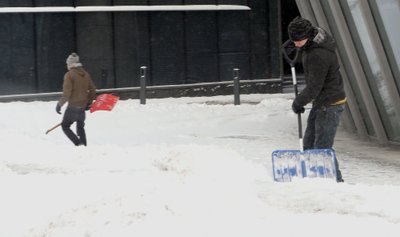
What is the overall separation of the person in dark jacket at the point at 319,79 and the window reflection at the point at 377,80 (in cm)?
413

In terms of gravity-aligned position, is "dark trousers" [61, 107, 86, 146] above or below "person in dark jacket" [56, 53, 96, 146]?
below

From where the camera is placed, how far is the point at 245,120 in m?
16.3

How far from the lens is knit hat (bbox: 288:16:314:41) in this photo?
720 cm

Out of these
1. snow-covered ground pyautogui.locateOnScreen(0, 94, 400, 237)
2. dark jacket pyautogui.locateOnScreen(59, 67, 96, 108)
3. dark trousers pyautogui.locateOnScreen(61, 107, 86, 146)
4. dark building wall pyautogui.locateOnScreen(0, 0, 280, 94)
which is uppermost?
dark building wall pyautogui.locateOnScreen(0, 0, 280, 94)

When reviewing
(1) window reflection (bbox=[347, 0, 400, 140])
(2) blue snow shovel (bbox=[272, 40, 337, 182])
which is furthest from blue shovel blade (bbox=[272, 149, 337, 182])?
(1) window reflection (bbox=[347, 0, 400, 140])

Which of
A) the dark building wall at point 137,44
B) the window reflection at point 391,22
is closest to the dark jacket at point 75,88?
the window reflection at point 391,22

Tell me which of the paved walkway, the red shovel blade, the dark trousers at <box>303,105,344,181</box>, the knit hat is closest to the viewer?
the knit hat

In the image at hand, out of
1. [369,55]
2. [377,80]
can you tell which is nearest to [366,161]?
[377,80]

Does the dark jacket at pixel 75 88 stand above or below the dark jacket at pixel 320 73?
above

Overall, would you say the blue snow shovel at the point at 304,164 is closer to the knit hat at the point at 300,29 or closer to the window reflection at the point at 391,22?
the knit hat at the point at 300,29

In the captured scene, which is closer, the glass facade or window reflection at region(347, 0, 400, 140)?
the glass facade

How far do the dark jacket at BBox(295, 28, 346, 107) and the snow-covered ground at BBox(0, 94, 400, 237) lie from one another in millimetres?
875

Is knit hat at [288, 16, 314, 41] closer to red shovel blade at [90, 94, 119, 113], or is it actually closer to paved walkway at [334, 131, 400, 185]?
paved walkway at [334, 131, 400, 185]

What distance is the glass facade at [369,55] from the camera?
1095 centimetres
